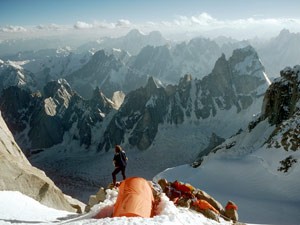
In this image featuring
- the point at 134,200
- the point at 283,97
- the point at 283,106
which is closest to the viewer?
the point at 134,200

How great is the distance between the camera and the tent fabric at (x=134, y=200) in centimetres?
1545

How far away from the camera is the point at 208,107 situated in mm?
182875

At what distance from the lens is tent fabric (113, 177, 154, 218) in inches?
608

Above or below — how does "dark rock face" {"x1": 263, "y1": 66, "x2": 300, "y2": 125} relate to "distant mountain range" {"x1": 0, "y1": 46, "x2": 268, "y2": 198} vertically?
above

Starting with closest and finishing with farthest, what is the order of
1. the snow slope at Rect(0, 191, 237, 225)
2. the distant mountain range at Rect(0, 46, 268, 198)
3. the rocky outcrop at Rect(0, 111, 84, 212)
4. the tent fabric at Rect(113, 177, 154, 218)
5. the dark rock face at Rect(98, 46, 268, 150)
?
the snow slope at Rect(0, 191, 237, 225), the tent fabric at Rect(113, 177, 154, 218), the rocky outcrop at Rect(0, 111, 84, 212), the distant mountain range at Rect(0, 46, 268, 198), the dark rock face at Rect(98, 46, 268, 150)

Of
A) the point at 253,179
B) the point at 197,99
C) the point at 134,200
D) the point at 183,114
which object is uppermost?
the point at 134,200

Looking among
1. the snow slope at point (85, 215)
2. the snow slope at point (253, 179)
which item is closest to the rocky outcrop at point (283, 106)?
the snow slope at point (253, 179)

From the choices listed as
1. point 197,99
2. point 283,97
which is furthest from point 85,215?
point 197,99

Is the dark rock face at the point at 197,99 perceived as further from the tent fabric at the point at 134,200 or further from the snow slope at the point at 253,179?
the tent fabric at the point at 134,200

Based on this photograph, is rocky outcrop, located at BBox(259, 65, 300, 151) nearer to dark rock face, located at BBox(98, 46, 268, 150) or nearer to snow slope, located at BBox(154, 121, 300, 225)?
snow slope, located at BBox(154, 121, 300, 225)

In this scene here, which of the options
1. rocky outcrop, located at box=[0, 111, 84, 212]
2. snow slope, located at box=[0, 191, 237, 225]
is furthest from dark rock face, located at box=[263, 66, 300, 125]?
snow slope, located at box=[0, 191, 237, 225]

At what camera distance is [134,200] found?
16234 millimetres

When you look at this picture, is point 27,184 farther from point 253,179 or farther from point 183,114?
point 183,114

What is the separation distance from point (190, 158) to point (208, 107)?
3471 cm
